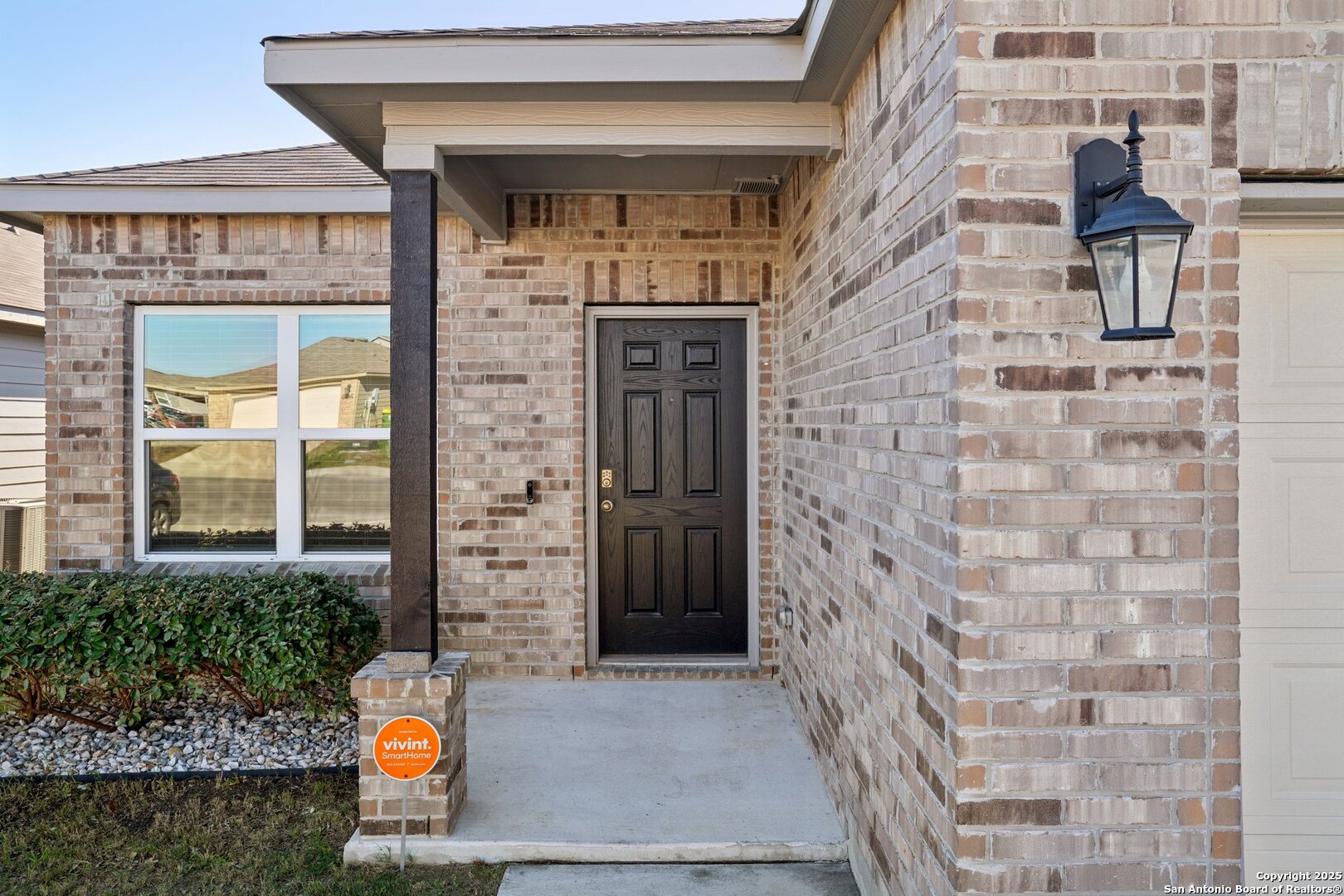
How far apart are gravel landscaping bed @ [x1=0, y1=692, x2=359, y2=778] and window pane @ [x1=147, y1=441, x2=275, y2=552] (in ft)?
3.17

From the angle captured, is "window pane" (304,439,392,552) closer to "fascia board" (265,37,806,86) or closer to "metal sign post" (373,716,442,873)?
"metal sign post" (373,716,442,873)

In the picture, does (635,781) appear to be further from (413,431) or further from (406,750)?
(413,431)

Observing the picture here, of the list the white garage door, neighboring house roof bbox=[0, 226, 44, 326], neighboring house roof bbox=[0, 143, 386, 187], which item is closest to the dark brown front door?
neighboring house roof bbox=[0, 143, 386, 187]

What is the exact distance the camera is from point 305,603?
3.89 m

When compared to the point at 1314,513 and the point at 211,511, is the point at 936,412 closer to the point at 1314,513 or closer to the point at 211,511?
the point at 1314,513

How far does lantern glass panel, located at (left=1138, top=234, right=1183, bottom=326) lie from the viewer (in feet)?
5.29

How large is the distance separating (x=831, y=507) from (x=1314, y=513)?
151cm

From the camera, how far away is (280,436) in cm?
477

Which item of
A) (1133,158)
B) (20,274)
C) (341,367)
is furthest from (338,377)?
(20,274)

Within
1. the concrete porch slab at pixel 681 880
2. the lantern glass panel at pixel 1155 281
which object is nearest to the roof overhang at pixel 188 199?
the concrete porch slab at pixel 681 880

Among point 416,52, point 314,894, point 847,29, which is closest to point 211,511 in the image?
point 314,894

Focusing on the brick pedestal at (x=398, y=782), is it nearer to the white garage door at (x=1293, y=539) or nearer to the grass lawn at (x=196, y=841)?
the grass lawn at (x=196, y=841)

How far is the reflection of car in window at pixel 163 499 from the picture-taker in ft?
15.7

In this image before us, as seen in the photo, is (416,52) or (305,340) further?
(305,340)
